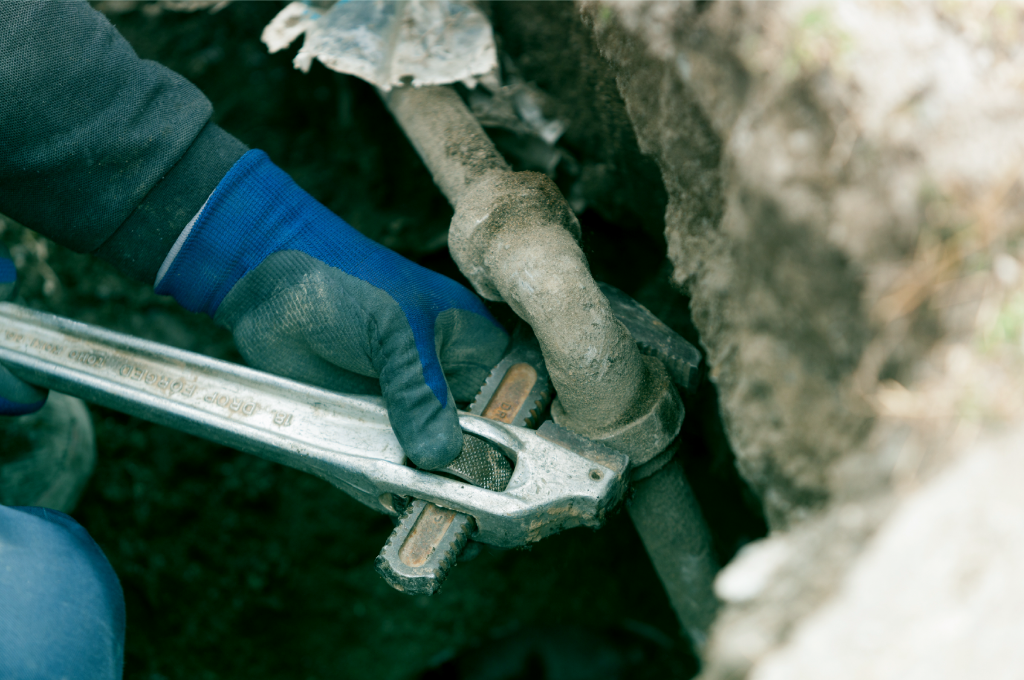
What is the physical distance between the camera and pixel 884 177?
0.55 meters

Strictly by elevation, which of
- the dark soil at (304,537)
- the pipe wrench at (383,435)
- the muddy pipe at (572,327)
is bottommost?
the dark soil at (304,537)

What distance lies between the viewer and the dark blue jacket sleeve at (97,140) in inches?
41.0

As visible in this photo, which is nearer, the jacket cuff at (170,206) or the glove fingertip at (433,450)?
the glove fingertip at (433,450)

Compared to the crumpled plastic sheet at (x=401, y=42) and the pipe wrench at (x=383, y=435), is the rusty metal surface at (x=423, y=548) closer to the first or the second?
the pipe wrench at (x=383, y=435)

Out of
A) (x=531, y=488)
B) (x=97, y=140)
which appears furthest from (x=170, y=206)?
(x=531, y=488)

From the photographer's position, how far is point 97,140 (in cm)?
109

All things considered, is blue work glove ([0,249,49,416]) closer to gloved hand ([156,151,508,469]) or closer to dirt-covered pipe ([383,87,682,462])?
gloved hand ([156,151,508,469])

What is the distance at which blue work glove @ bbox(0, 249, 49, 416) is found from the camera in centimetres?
118

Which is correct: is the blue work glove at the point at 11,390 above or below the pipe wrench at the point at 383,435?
below

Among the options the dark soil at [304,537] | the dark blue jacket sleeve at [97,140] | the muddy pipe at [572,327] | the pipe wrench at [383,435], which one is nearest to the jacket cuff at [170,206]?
the dark blue jacket sleeve at [97,140]

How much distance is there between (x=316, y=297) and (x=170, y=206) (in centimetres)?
35

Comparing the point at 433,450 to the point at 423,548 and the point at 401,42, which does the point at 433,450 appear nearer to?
the point at 423,548

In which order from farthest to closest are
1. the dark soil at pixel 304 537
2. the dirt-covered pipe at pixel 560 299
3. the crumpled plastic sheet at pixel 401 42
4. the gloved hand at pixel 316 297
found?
1. the dark soil at pixel 304 537
2. the crumpled plastic sheet at pixel 401 42
3. the gloved hand at pixel 316 297
4. the dirt-covered pipe at pixel 560 299

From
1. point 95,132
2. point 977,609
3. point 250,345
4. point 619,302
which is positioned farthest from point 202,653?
point 977,609
